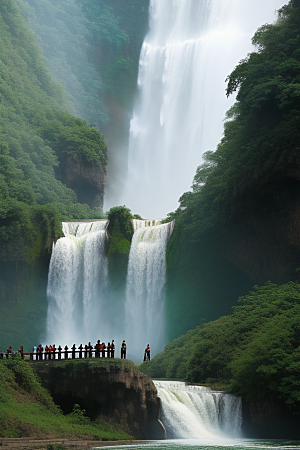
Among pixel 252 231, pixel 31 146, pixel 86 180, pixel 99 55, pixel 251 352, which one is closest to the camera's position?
pixel 251 352

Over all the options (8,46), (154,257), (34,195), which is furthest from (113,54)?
(154,257)

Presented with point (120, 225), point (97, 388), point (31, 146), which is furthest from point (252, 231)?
point (31, 146)

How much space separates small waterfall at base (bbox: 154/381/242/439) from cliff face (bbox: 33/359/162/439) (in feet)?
7.26

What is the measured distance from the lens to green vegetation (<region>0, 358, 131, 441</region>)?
2619 centimetres

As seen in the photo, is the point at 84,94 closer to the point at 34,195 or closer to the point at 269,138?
the point at 34,195

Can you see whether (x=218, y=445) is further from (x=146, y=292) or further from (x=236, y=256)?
(x=146, y=292)

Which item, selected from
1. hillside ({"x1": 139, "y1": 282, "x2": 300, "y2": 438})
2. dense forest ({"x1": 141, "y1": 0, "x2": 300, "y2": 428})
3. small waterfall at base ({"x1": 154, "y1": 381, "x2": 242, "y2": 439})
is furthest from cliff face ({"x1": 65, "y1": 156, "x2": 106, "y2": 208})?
small waterfall at base ({"x1": 154, "y1": 381, "x2": 242, "y2": 439})

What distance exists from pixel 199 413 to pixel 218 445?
507cm

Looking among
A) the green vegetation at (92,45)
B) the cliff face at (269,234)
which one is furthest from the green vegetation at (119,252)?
the green vegetation at (92,45)

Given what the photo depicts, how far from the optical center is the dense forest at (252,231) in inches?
1373

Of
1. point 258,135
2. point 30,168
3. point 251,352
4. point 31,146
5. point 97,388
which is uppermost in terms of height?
point 31,146

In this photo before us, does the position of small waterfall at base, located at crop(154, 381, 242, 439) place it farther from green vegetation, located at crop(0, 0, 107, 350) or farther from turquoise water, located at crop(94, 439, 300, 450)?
green vegetation, located at crop(0, 0, 107, 350)

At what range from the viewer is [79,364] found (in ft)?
99.1

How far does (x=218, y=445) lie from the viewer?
28828mm
